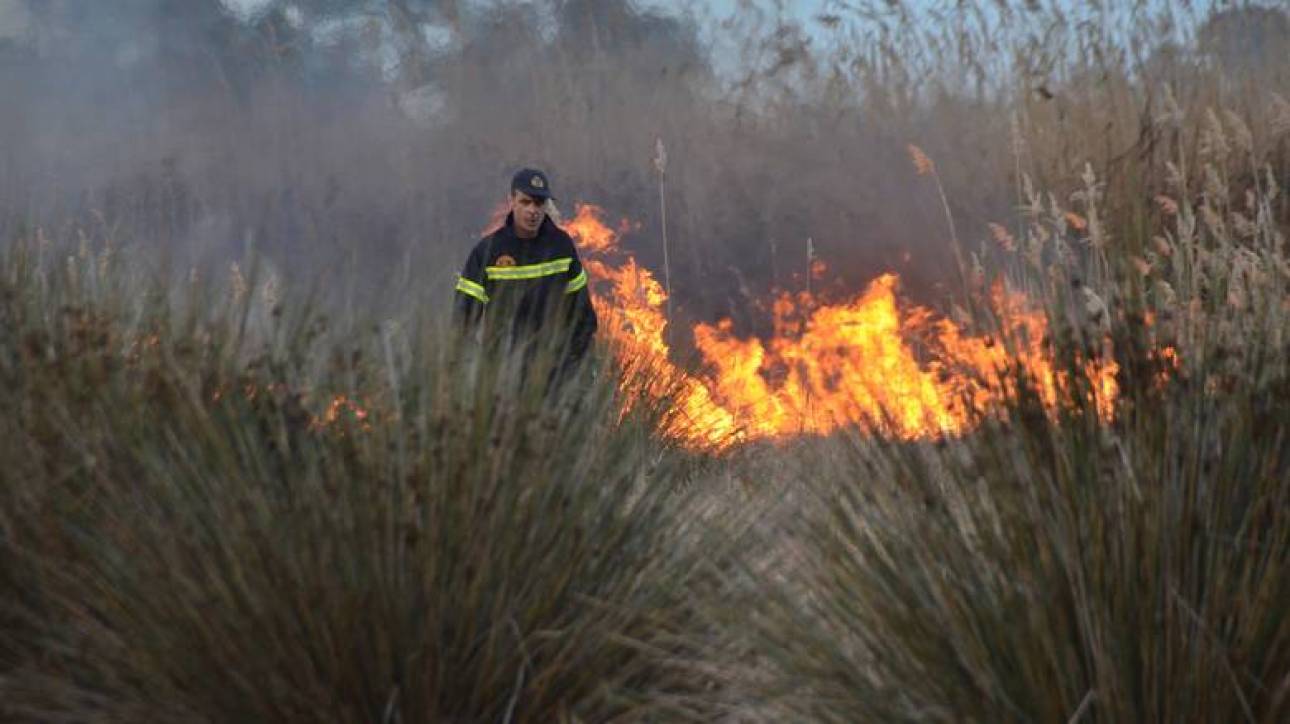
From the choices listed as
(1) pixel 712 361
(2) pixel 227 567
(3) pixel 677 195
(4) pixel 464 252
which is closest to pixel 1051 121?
(1) pixel 712 361

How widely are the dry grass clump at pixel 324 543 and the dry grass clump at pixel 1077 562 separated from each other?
14.9 inches

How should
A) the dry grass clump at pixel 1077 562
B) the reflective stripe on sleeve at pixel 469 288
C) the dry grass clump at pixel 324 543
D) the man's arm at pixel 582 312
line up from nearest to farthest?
1. the dry grass clump at pixel 1077 562
2. the dry grass clump at pixel 324 543
3. the reflective stripe on sleeve at pixel 469 288
4. the man's arm at pixel 582 312

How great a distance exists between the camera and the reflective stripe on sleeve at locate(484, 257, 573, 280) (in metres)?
7.44

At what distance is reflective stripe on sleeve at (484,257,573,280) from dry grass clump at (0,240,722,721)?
3726 millimetres

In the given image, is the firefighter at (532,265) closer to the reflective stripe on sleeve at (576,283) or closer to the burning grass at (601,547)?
the reflective stripe on sleeve at (576,283)

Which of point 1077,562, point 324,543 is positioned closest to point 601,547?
point 324,543

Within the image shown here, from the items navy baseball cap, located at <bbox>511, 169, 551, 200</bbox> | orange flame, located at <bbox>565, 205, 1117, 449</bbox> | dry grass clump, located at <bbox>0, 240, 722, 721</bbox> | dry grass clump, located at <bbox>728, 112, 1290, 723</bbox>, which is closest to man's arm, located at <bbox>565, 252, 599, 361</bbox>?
orange flame, located at <bbox>565, 205, 1117, 449</bbox>

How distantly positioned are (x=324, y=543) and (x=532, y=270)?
456cm

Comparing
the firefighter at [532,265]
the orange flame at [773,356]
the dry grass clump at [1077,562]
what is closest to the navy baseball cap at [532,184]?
the firefighter at [532,265]

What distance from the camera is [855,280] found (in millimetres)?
13891

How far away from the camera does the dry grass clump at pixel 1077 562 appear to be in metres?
2.68

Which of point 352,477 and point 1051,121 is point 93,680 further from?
point 1051,121

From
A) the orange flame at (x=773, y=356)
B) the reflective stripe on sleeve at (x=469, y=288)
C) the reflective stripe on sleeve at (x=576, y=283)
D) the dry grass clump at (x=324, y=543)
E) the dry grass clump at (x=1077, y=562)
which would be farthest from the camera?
the orange flame at (x=773, y=356)

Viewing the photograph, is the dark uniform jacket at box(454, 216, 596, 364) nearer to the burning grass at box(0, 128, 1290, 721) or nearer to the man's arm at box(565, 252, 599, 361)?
the man's arm at box(565, 252, 599, 361)
